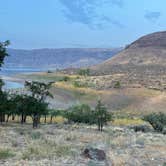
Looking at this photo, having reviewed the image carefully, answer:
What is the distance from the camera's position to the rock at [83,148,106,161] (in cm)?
1576

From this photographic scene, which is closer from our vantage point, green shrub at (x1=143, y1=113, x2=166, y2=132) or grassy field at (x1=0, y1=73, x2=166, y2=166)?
grassy field at (x1=0, y1=73, x2=166, y2=166)

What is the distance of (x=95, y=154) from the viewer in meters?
16.2

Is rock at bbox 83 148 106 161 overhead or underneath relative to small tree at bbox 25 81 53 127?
underneath

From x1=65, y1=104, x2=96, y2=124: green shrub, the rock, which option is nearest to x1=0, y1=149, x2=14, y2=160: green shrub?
the rock

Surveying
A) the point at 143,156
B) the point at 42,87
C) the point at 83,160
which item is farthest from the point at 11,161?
the point at 42,87

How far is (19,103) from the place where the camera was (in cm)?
3881

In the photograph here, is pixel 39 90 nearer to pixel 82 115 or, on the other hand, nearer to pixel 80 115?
pixel 82 115

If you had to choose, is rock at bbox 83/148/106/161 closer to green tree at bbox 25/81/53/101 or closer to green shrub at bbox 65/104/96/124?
green tree at bbox 25/81/53/101

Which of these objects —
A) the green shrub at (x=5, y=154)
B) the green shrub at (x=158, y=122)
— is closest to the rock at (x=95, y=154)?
the green shrub at (x=5, y=154)

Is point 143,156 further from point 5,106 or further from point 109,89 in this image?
point 109,89

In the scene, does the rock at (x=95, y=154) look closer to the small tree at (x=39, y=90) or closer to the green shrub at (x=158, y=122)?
the small tree at (x=39, y=90)

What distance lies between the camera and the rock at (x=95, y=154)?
15.8 meters

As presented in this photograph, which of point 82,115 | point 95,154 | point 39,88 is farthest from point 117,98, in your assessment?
point 95,154

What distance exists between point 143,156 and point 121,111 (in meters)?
51.9
